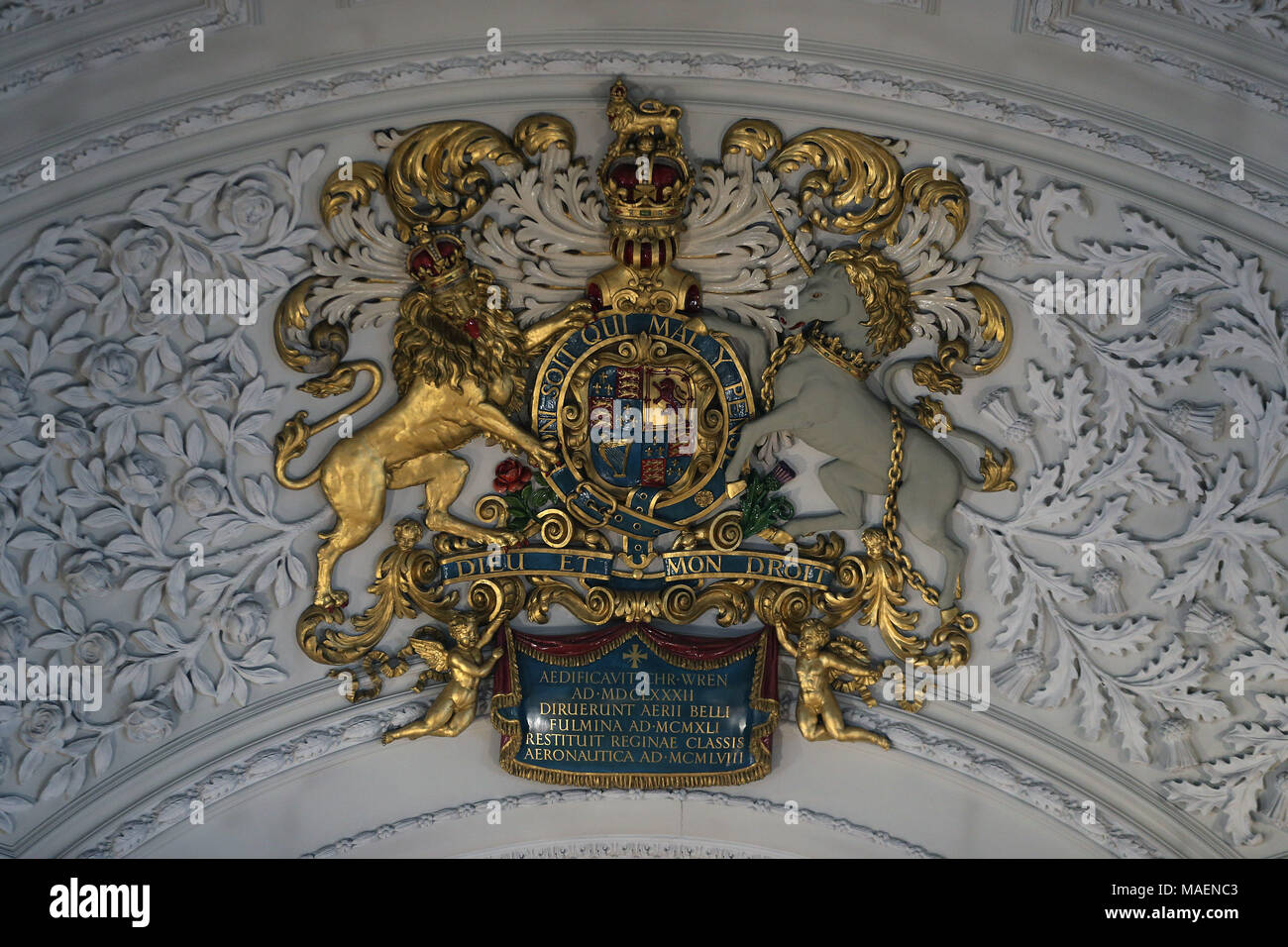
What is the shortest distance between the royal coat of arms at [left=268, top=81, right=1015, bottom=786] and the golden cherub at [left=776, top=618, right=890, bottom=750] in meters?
0.01

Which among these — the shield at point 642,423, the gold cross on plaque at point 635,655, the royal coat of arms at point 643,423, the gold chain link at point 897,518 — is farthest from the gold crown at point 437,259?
the gold chain link at point 897,518

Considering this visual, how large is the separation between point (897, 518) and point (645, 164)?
5.29 feet

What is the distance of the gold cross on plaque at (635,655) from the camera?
17.4ft

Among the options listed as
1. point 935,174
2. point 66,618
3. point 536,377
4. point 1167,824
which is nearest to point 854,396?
point 935,174

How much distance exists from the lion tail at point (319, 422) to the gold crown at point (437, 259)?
40 cm

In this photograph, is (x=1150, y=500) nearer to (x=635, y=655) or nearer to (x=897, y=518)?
(x=897, y=518)

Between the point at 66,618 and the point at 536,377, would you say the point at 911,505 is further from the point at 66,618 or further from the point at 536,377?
the point at 66,618

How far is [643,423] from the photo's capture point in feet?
17.0

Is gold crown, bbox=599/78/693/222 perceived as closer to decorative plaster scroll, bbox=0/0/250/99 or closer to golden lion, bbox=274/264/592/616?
golden lion, bbox=274/264/592/616

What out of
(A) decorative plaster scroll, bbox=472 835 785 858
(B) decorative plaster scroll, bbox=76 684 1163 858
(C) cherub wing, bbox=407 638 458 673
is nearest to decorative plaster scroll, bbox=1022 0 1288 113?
(B) decorative plaster scroll, bbox=76 684 1163 858

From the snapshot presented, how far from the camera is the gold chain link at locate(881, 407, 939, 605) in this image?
16.8ft

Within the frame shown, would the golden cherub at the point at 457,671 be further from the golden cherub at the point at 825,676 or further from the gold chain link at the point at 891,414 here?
the gold chain link at the point at 891,414

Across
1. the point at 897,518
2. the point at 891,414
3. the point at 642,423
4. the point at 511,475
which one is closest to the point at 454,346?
the point at 511,475

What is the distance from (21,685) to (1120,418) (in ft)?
13.5
